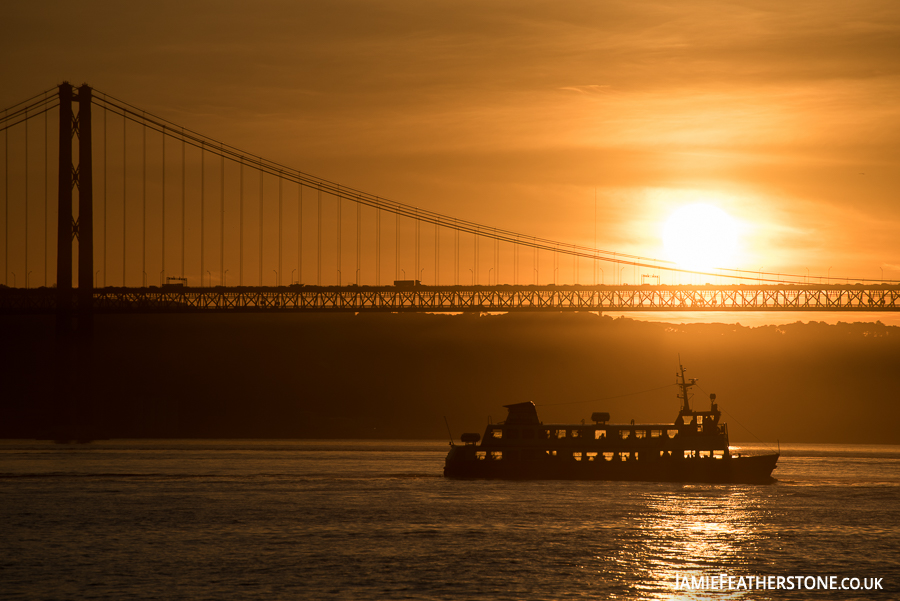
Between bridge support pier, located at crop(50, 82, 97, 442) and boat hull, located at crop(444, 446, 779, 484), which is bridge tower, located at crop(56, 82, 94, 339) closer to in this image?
bridge support pier, located at crop(50, 82, 97, 442)

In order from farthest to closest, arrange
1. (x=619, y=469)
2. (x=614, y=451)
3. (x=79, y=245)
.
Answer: (x=79, y=245) < (x=619, y=469) < (x=614, y=451)

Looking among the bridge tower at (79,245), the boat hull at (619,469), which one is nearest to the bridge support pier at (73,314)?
the bridge tower at (79,245)

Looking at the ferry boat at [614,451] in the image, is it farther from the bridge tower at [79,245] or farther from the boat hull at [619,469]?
the bridge tower at [79,245]

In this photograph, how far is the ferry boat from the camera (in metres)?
61.9

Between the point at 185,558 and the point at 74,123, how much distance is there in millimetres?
84600

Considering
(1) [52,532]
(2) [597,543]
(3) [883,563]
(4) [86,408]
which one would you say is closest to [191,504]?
(1) [52,532]

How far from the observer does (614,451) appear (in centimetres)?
6225

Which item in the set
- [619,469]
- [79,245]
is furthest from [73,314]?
[619,469]

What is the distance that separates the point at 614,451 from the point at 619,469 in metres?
1.57

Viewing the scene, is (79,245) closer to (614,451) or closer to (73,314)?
(73,314)

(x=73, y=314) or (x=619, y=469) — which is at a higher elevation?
(x=73, y=314)

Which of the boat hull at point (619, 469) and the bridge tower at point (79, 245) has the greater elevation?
the bridge tower at point (79, 245)

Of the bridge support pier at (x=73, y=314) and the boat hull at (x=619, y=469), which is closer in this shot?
the boat hull at (x=619, y=469)

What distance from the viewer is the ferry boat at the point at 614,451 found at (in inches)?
2437
